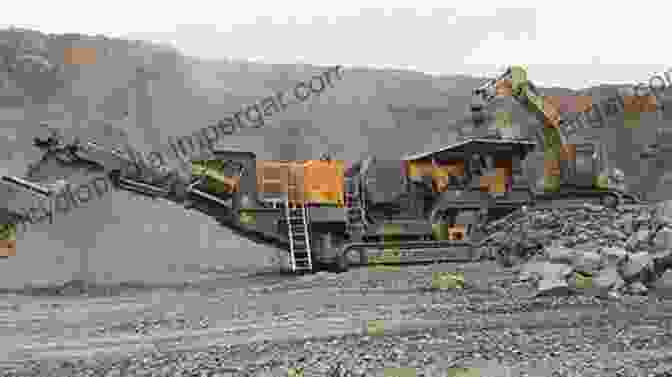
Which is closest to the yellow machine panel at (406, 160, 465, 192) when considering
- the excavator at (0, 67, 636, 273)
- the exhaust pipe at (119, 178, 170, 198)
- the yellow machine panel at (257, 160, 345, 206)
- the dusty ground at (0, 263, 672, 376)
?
the excavator at (0, 67, 636, 273)

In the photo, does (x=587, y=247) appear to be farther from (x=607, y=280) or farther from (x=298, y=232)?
(x=298, y=232)

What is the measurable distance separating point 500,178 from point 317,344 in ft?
31.4

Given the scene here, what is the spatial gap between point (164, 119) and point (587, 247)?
66.2ft

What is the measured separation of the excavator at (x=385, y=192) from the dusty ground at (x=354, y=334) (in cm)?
390

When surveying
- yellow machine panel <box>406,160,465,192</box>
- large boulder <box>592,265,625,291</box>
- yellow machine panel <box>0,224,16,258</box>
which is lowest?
large boulder <box>592,265,625,291</box>

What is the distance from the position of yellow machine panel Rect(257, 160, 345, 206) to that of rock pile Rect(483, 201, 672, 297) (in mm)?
3112

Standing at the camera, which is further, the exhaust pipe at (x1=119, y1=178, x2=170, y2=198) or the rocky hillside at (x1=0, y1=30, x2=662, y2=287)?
the rocky hillside at (x1=0, y1=30, x2=662, y2=287)

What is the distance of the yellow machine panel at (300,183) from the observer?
1227 centimetres

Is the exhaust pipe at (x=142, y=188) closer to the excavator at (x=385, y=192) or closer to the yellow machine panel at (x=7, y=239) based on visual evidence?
the excavator at (x=385, y=192)

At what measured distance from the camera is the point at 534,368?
375cm

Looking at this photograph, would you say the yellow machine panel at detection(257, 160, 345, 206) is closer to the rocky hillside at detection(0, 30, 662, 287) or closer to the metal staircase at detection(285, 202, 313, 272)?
the metal staircase at detection(285, 202, 313, 272)

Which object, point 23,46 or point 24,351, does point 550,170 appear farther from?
point 23,46

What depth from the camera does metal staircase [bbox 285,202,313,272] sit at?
1199cm

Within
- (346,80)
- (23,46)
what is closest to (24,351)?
(23,46)
